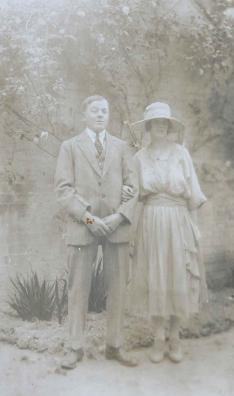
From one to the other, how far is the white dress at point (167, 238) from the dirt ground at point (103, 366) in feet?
1.19

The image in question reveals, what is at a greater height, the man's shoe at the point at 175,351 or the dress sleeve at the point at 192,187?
the dress sleeve at the point at 192,187

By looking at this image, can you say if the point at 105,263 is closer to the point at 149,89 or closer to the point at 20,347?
the point at 20,347

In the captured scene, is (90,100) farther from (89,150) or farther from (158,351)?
(158,351)

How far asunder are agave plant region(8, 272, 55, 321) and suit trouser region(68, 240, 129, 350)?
47 centimetres

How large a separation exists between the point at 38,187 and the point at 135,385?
5.26 ft

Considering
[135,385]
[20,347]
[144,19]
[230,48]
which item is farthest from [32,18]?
[135,385]

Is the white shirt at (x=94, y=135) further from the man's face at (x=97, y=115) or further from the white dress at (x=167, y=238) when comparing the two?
the white dress at (x=167, y=238)

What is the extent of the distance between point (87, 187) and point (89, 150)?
257 millimetres

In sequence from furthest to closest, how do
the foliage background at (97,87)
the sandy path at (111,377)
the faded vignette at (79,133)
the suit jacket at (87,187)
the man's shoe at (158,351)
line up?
the foliage background at (97,87) < the man's shoe at (158,351) < the faded vignette at (79,133) < the suit jacket at (87,187) < the sandy path at (111,377)

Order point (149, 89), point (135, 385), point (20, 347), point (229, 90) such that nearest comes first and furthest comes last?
point (135, 385) < point (20, 347) < point (149, 89) < point (229, 90)

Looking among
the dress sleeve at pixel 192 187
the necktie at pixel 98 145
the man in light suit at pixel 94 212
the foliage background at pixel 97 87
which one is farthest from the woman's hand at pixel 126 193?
the foliage background at pixel 97 87

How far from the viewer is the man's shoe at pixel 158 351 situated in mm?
3939

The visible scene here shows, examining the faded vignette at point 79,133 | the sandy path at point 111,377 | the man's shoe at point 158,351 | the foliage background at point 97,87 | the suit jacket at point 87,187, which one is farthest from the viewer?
the foliage background at point 97,87

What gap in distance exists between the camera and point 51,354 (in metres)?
3.93
